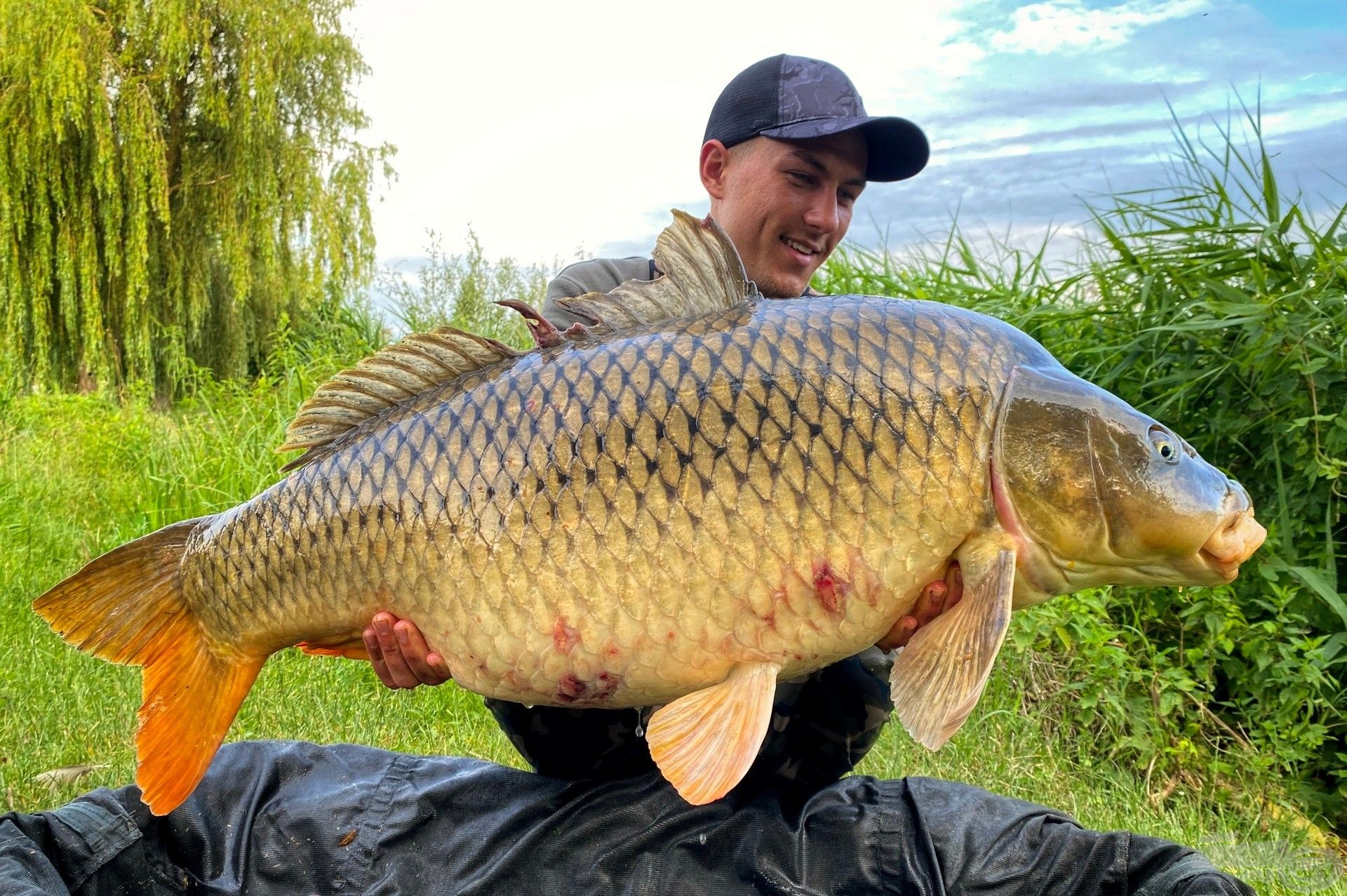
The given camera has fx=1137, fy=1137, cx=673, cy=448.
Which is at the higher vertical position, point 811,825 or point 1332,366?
point 1332,366

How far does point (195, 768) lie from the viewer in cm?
158

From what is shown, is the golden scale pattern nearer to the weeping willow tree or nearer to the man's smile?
the man's smile

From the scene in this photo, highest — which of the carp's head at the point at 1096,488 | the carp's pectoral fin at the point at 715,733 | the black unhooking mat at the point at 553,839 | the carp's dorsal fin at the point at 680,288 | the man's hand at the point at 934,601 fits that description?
Result: the carp's dorsal fin at the point at 680,288

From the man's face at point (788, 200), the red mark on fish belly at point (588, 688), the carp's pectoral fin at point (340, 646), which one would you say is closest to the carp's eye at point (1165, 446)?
the red mark on fish belly at point (588, 688)

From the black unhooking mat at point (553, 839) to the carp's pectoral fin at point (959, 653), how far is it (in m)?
0.56

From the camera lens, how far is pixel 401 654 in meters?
1.52

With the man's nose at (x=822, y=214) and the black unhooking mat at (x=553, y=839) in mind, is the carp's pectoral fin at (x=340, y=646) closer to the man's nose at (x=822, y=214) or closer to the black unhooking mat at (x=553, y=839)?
the black unhooking mat at (x=553, y=839)

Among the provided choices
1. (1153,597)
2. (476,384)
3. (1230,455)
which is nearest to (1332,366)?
(1230,455)

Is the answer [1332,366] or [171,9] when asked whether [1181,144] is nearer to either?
[1332,366]

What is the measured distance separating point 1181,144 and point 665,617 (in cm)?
298

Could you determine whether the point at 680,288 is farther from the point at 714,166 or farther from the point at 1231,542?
the point at 714,166

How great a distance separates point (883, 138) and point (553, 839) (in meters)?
1.51

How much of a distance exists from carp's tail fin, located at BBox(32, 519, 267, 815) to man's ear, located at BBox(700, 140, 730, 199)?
1.41 metres

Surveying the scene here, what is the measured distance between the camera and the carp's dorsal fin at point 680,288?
146 centimetres
